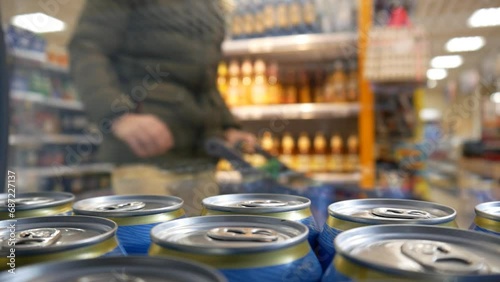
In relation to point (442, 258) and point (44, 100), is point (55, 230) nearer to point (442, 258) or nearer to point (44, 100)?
point (442, 258)

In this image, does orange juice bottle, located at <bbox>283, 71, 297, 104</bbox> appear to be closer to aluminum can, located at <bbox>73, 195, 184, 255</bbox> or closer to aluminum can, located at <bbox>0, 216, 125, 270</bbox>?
aluminum can, located at <bbox>73, 195, 184, 255</bbox>

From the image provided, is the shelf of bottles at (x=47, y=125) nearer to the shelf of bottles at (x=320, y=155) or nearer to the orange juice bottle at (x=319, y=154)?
the shelf of bottles at (x=320, y=155)

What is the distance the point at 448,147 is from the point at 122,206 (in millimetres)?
6834

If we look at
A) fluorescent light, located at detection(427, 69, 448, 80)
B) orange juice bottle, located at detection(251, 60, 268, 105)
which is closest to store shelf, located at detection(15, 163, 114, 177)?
orange juice bottle, located at detection(251, 60, 268, 105)

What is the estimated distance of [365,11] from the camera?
2729 mm

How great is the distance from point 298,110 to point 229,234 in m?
2.29

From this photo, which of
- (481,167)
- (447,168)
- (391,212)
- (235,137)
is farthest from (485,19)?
(391,212)

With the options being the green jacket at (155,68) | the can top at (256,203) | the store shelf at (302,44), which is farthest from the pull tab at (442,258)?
the store shelf at (302,44)

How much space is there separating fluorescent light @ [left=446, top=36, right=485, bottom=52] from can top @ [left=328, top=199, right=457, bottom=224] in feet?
22.2

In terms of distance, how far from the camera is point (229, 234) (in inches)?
25.7

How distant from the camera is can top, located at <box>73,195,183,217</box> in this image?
799 mm

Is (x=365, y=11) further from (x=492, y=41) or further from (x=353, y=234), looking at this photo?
(x=492, y=41)

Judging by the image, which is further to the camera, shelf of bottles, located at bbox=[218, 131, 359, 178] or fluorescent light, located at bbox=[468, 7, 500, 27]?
fluorescent light, located at bbox=[468, 7, 500, 27]

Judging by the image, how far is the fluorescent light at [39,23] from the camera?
2936 millimetres
